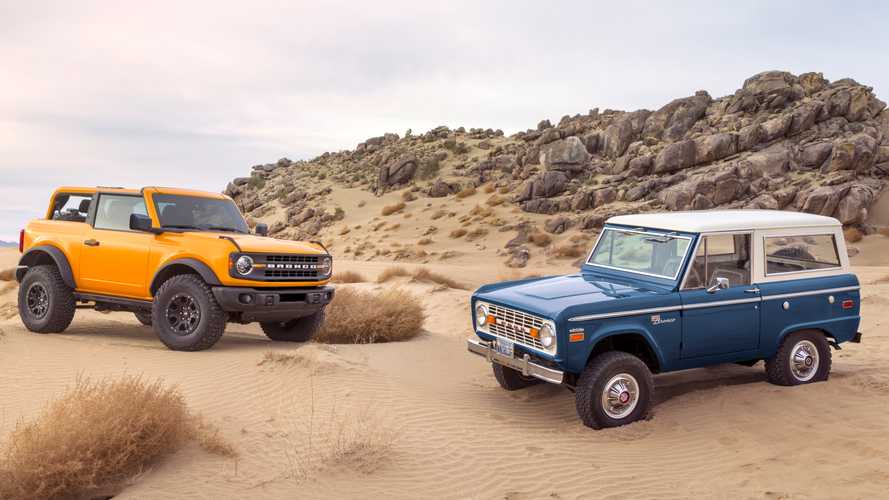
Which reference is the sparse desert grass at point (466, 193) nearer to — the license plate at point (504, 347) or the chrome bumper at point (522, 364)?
the chrome bumper at point (522, 364)

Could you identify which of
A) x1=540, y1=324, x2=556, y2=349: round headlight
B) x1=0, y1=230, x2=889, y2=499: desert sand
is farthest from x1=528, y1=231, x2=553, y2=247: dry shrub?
x1=540, y1=324, x2=556, y2=349: round headlight

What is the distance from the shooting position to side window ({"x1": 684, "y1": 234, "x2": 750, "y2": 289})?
8.34 metres

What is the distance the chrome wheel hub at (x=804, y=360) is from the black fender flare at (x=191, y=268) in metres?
7.62

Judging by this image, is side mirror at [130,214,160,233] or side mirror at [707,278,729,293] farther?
side mirror at [130,214,160,233]

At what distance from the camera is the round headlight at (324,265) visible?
11.0 m

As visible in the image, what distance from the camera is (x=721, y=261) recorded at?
30.3 ft

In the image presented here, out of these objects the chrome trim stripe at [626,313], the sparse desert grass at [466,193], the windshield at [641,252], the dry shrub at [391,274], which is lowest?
the dry shrub at [391,274]

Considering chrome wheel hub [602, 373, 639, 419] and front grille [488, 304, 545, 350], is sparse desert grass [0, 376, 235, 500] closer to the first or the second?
Answer: front grille [488, 304, 545, 350]

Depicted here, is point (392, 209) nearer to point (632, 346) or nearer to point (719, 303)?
point (632, 346)

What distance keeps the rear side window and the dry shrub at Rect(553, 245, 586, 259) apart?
60.0 ft

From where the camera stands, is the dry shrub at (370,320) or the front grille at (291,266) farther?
the dry shrub at (370,320)

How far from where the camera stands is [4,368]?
926cm

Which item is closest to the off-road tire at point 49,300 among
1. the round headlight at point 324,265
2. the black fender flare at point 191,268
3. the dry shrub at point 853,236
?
the black fender flare at point 191,268

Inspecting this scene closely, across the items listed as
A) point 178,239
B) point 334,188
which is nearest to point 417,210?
point 334,188
